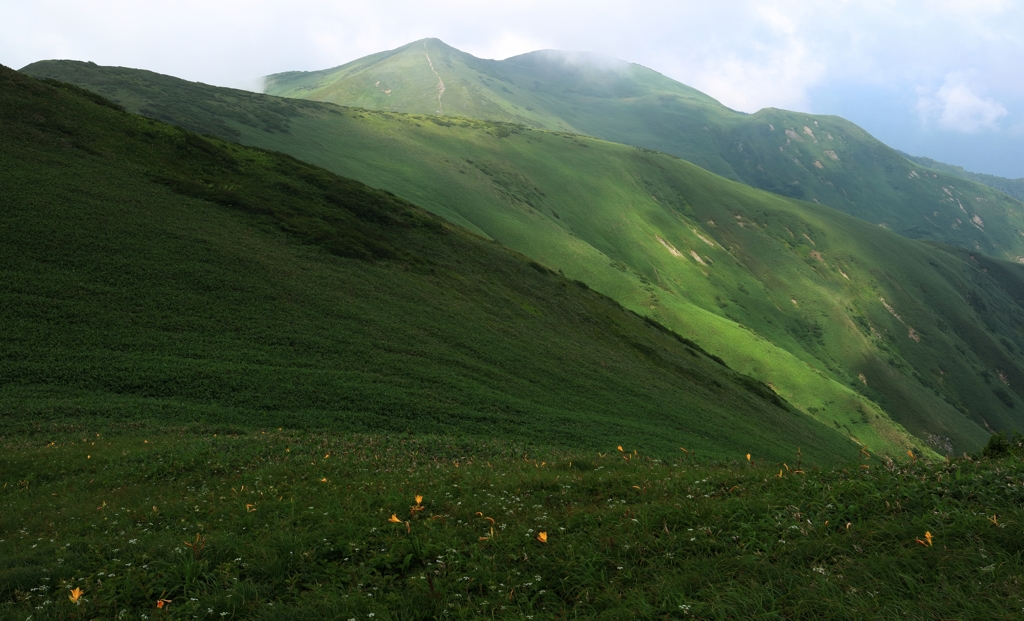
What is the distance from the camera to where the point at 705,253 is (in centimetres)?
14888

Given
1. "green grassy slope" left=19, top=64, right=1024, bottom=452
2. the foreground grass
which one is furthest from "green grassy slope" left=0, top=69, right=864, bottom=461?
"green grassy slope" left=19, top=64, right=1024, bottom=452

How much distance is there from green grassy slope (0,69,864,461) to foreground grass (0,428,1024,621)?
1648cm

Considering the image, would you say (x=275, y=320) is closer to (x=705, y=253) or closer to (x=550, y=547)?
(x=550, y=547)

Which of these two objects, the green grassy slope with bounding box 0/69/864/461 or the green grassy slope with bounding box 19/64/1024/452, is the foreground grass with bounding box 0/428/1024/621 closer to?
the green grassy slope with bounding box 0/69/864/461

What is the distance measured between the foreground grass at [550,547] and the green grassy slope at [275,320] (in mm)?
16476

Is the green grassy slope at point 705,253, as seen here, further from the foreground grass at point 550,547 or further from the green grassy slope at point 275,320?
the foreground grass at point 550,547

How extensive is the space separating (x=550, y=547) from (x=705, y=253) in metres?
150

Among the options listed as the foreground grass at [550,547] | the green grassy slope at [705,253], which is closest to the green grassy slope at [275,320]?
the foreground grass at [550,547]

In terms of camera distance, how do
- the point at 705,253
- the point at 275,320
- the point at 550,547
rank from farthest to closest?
1. the point at 705,253
2. the point at 275,320
3. the point at 550,547

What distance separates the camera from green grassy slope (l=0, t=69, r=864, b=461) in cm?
3011

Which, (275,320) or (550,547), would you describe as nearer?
(550,547)

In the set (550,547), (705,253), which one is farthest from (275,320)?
(705,253)

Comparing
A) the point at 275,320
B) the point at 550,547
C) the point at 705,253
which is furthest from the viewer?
the point at 705,253

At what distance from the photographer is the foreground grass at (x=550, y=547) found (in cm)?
795
